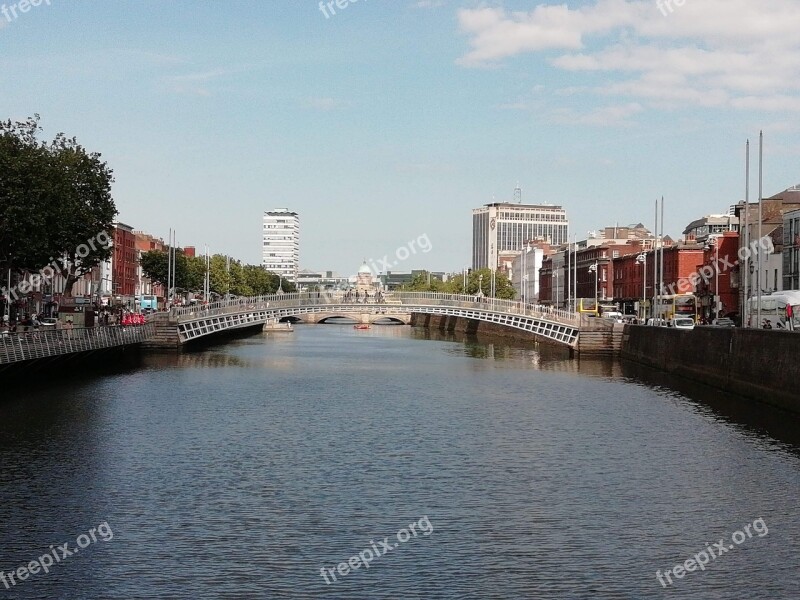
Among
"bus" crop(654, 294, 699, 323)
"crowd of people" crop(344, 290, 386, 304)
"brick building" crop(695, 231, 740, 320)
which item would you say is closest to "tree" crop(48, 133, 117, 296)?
"crowd of people" crop(344, 290, 386, 304)

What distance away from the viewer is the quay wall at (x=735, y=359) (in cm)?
4081

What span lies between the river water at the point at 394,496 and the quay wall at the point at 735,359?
3.50 ft

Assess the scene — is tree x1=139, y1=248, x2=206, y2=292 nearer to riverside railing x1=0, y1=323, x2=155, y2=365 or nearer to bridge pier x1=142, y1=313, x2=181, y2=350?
bridge pier x1=142, y1=313, x2=181, y2=350

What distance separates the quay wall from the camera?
40.8m

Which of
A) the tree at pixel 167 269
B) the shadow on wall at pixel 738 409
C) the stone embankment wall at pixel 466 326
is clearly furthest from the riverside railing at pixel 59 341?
the tree at pixel 167 269

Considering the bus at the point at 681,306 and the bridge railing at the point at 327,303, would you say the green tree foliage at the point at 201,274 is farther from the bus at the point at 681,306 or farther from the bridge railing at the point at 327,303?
the bus at the point at 681,306

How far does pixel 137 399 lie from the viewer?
46.7 m

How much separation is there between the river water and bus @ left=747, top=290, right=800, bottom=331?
9.64 meters

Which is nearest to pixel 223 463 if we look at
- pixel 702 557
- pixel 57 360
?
pixel 702 557

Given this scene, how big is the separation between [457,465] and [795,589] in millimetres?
12480

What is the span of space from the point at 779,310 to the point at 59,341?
118 ft

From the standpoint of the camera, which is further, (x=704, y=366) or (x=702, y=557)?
(x=704, y=366)

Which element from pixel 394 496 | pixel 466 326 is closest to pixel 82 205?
pixel 394 496

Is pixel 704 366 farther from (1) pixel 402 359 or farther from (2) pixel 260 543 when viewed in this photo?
(2) pixel 260 543
